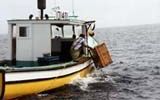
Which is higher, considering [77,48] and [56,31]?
[56,31]

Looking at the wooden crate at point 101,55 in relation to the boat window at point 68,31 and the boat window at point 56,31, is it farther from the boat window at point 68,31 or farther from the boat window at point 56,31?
the boat window at point 56,31

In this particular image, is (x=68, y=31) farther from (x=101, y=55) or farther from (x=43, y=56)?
(x=43, y=56)

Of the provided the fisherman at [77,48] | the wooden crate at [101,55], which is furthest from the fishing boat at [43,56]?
the fisherman at [77,48]

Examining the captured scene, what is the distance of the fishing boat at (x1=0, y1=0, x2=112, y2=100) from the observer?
1605 centimetres

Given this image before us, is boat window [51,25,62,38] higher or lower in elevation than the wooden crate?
higher

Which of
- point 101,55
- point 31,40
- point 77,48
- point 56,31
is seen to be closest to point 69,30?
point 56,31

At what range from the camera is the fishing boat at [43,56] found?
52.7ft

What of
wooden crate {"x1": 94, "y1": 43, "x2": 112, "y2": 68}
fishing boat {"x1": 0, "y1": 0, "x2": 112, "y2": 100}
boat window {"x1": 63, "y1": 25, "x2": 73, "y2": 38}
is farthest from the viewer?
boat window {"x1": 63, "y1": 25, "x2": 73, "y2": 38}

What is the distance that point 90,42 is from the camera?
78.4 ft

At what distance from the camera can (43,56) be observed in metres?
19.3

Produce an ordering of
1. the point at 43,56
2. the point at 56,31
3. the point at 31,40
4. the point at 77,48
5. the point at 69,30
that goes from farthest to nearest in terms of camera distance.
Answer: the point at 69,30
the point at 56,31
the point at 77,48
the point at 31,40
the point at 43,56

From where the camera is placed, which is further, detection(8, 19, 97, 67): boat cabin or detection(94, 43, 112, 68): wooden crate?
detection(94, 43, 112, 68): wooden crate

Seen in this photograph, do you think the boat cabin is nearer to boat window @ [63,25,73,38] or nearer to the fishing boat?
the fishing boat

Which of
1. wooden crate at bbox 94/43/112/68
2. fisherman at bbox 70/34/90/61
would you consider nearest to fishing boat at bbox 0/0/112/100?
wooden crate at bbox 94/43/112/68
